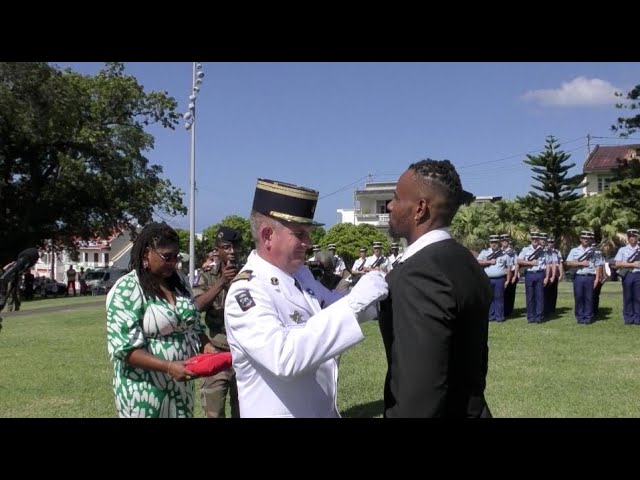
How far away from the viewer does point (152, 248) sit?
381 centimetres

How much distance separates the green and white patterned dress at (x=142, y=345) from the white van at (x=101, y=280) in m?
38.5

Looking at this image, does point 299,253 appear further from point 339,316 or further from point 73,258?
point 73,258

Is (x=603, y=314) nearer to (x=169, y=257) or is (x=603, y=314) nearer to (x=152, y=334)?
(x=169, y=257)

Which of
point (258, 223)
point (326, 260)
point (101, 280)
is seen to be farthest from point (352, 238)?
point (258, 223)

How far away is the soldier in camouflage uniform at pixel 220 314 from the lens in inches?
213

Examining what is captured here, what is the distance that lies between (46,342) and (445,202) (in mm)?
13064

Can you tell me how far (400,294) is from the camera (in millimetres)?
2004

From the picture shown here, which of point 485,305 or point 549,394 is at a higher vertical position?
point 485,305

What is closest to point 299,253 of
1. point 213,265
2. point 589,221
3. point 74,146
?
point 213,265

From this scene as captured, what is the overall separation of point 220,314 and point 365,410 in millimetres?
2140

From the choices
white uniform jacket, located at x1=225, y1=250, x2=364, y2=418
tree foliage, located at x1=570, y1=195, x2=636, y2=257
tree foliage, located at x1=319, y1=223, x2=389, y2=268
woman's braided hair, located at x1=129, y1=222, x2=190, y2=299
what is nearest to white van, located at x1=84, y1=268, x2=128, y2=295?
tree foliage, located at x1=319, y1=223, x2=389, y2=268

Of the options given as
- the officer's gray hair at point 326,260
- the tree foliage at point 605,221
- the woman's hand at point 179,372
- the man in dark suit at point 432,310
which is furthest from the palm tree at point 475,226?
the man in dark suit at point 432,310

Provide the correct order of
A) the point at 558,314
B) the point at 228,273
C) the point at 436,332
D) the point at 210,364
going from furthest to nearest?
the point at 558,314 → the point at 228,273 → the point at 210,364 → the point at 436,332

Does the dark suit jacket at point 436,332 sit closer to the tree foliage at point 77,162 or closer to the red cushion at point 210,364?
the red cushion at point 210,364
